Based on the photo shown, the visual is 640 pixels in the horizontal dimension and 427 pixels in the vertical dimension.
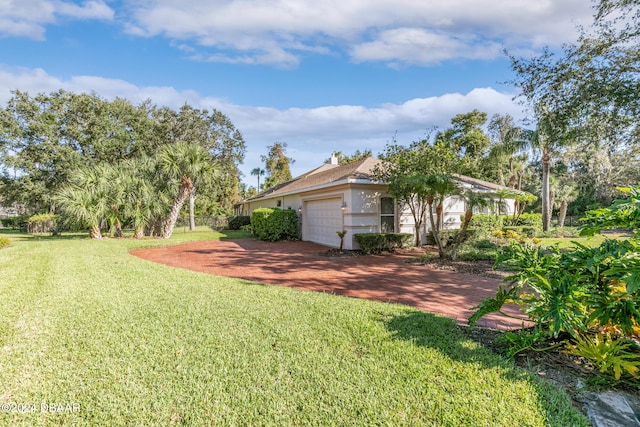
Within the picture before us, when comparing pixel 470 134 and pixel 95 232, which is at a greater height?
pixel 470 134

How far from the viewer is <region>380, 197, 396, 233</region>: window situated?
1301 centimetres

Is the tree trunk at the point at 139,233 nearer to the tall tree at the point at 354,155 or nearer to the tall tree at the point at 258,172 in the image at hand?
the tall tree at the point at 354,155

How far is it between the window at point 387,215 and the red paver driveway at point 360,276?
2041 mm

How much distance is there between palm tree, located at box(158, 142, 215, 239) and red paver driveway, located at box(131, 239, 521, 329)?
198 inches

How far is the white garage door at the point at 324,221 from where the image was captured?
13656mm

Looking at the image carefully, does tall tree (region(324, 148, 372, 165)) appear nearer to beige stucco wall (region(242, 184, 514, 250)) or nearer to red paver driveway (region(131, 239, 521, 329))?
beige stucco wall (region(242, 184, 514, 250))

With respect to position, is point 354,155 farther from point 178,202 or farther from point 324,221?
point 178,202

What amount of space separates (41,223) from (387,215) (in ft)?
85.5

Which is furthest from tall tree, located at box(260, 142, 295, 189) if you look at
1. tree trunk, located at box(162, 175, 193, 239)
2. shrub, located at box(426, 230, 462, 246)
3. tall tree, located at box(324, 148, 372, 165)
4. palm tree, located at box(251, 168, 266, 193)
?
shrub, located at box(426, 230, 462, 246)

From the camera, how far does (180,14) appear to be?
880 cm

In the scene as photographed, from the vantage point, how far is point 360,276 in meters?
8.08

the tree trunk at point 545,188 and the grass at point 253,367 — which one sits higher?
the tree trunk at point 545,188

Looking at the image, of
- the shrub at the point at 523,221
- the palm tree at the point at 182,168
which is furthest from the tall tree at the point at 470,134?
the palm tree at the point at 182,168

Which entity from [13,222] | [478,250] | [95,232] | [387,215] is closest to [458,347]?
[478,250]
